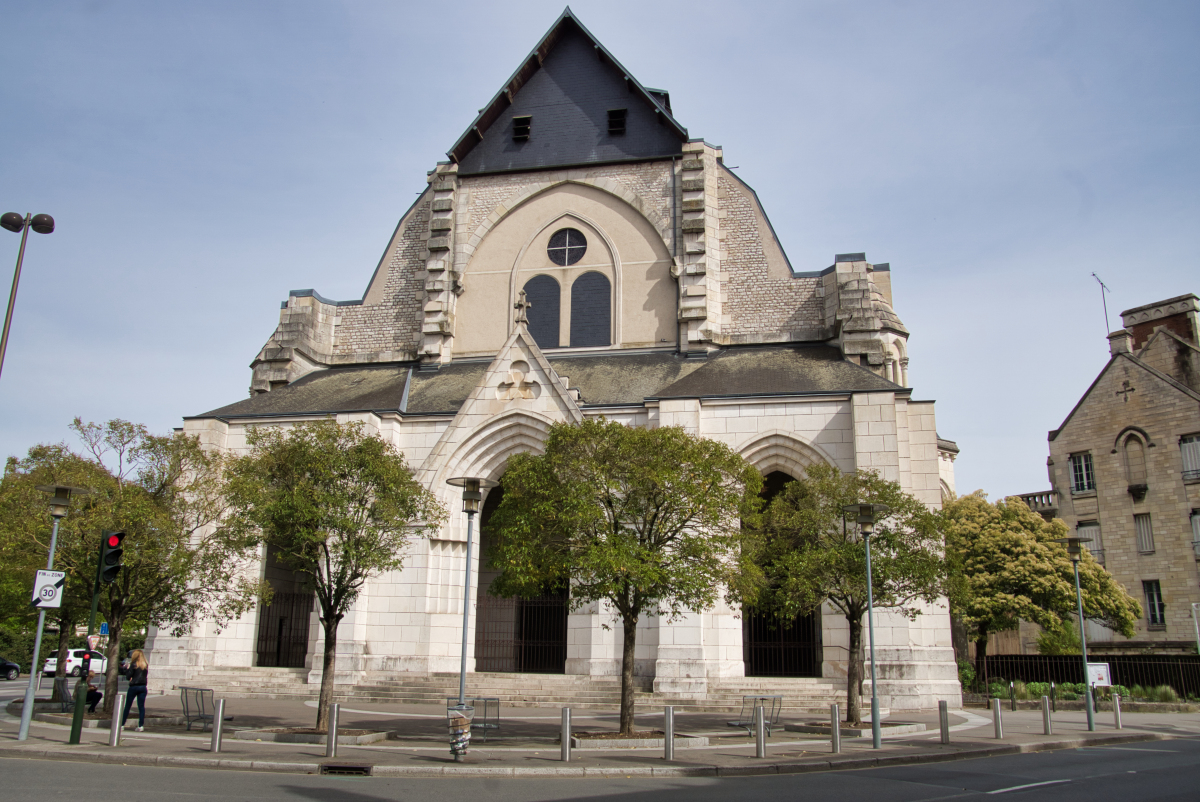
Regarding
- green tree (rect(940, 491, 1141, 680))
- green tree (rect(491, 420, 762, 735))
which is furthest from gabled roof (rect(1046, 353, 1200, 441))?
green tree (rect(491, 420, 762, 735))

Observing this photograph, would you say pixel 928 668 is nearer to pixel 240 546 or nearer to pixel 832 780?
pixel 832 780

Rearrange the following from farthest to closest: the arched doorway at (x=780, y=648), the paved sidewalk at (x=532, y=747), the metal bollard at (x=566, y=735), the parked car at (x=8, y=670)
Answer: the parked car at (x=8, y=670) → the arched doorway at (x=780, y=648) → the metal bollard at (x=566, y=735) → the paved sidewalk at (x=532, y=747)

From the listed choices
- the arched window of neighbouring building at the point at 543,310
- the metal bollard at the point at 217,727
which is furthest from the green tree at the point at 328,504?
the arched window of neighbouring building at the point at 543,310

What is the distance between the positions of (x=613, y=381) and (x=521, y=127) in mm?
11743

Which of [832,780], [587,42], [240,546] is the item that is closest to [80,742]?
[240,546]

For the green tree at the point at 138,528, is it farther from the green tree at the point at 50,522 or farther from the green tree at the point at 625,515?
the green tree at the point at 625,515

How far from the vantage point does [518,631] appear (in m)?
28.3

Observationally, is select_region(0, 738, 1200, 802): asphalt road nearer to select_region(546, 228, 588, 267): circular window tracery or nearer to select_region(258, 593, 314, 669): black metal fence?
select_region(258, 593, 314, 669): black metal fence

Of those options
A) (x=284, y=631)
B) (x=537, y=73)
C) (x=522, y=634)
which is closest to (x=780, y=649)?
(x=522, y=634)

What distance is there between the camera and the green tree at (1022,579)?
32062mm

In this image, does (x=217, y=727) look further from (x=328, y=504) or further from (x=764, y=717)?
(x=764, y=717)

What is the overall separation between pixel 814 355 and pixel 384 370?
47.3ft

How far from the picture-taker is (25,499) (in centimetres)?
1825

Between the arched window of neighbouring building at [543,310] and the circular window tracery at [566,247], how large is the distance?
0.86m
